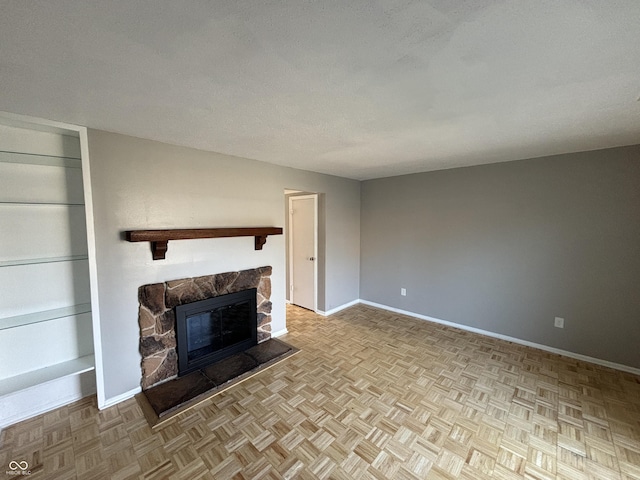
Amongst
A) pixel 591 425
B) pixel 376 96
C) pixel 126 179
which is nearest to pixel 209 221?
pixel 126 179

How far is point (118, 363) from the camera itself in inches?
88.9

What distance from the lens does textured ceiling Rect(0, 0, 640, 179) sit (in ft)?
2.99

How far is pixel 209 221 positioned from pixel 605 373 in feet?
14.7

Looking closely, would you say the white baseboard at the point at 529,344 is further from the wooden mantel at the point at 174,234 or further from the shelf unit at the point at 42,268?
the shelf unit at the point at 42,268

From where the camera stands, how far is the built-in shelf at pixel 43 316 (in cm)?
202

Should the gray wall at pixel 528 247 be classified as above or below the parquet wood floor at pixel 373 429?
above

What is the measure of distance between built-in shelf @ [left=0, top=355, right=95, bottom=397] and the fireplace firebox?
0.73 metres

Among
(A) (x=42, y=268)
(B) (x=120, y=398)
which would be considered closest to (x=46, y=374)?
(B) (x=120, y=398)

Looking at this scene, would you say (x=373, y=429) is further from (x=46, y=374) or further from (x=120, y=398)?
(x=46, y=374)

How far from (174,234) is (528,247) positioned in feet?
13.3

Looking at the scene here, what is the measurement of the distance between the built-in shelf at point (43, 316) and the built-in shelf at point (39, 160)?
1241 mm

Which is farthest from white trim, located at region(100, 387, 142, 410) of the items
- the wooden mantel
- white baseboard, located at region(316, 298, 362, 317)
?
white baseboard, located at region(316, 298, 362, 317)

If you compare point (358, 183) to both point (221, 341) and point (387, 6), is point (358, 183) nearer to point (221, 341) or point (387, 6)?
point (221, 341)

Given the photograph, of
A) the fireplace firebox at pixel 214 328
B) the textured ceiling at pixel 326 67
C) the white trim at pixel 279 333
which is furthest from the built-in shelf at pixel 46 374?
the textured ceiling at pixel 326 67
